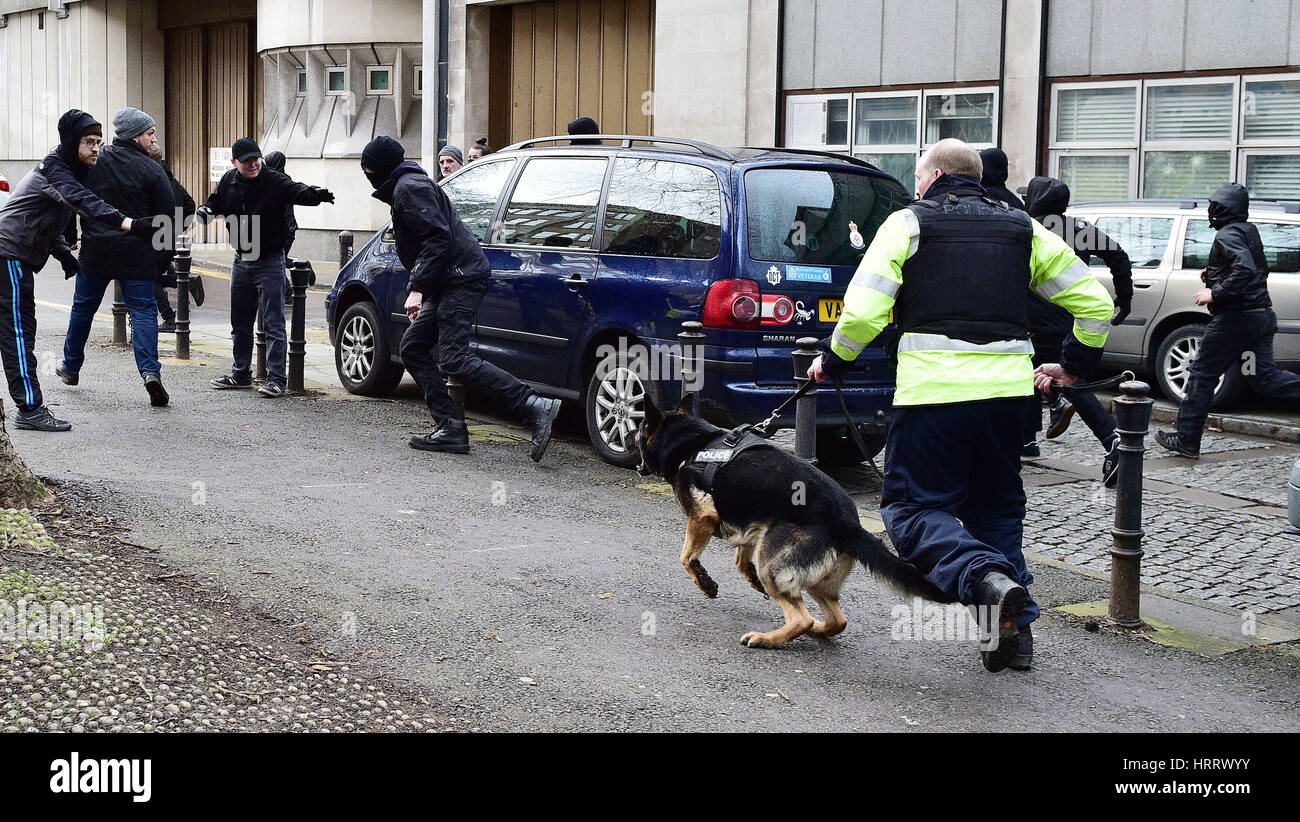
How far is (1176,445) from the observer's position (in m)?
9.95

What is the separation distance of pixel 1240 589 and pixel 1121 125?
9756 mm

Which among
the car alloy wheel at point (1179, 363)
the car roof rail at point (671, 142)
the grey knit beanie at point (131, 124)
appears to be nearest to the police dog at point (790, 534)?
the car roof rail at point (671, 142)

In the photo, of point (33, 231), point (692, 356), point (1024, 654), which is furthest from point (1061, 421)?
point (33, 231)

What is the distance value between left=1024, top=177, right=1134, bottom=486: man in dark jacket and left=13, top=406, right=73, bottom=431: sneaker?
232 inches

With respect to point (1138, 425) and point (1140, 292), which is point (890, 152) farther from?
point (1138, 425)

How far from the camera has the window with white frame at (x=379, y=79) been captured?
2586 cm

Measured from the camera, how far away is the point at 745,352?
8164 mm

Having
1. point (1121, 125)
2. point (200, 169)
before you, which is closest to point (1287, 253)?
point (1121, 125)

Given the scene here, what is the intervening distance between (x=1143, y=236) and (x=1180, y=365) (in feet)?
4.11

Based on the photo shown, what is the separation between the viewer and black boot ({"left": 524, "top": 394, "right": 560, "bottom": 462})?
8.82 meters

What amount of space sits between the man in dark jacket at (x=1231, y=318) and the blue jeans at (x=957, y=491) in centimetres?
497

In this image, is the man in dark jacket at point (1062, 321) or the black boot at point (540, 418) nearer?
the man in dark jacket at point (1062, 321)

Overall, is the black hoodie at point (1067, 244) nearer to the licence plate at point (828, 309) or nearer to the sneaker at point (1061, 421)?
the sneaker at point (1061, 421)

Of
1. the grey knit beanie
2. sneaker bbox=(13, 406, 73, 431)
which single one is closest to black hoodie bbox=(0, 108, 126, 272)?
sneaker bbox=(13, 406, 73, 431)
